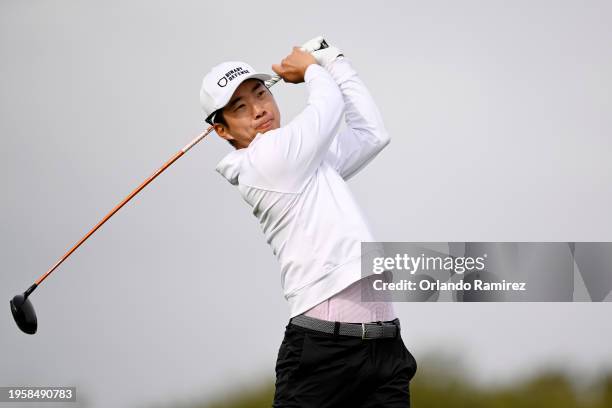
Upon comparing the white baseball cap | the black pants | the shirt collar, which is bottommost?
the black pants

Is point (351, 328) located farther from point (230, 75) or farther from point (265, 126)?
point (230, 75)

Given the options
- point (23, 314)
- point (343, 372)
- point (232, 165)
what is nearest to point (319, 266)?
point (343, 372)

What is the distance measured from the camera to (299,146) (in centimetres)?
264

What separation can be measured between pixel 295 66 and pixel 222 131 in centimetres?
31

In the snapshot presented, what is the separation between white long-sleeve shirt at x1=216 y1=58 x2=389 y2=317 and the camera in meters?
2.61

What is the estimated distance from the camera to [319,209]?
2639 mm

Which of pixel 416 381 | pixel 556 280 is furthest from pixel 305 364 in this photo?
pixel 416 381

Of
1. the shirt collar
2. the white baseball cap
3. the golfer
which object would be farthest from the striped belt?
the white baseball cap

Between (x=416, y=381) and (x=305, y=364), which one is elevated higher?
(x=416, y=381)

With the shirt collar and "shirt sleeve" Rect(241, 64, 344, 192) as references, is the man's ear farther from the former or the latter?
"shirt sleeve" Rect(241, 64, 344, 192)

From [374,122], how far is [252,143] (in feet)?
1.40

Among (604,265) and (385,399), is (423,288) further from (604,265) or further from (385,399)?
(604,265)

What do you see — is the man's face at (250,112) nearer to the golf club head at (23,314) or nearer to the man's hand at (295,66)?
the man's hand at (295,66)

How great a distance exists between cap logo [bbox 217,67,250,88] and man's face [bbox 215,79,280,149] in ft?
0.12
